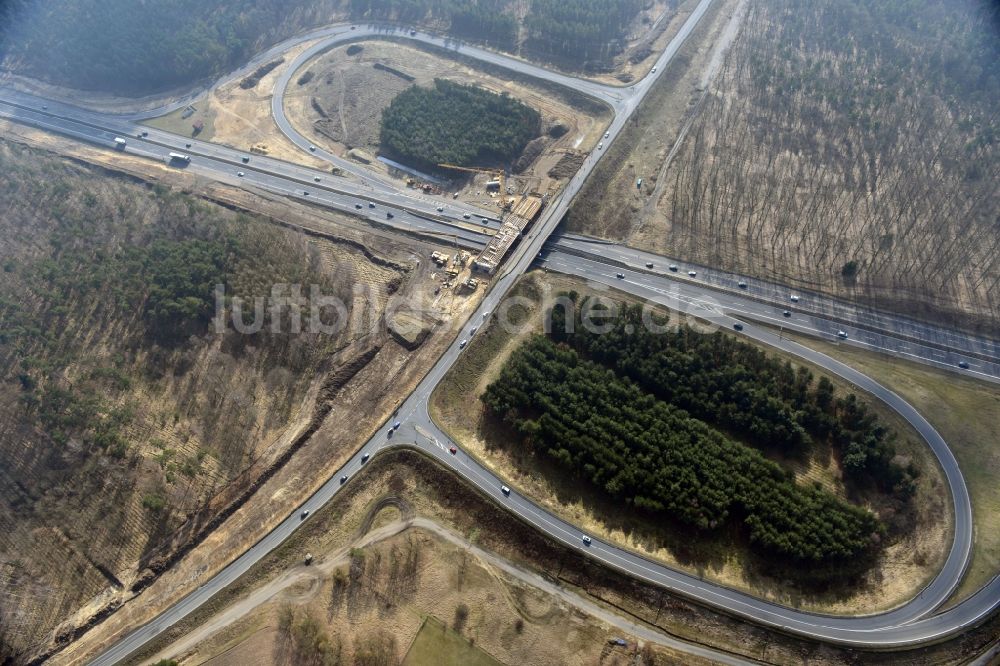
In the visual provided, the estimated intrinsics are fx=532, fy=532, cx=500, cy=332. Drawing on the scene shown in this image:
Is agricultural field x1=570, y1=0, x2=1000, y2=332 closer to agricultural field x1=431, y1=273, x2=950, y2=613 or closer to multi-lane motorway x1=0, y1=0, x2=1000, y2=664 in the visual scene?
multi-lane motorway x1=0, y1=0, x2=1000, y2=664

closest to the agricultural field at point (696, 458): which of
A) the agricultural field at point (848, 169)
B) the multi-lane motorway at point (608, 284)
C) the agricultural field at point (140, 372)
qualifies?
the multi-lane motorway at point (608, 284)

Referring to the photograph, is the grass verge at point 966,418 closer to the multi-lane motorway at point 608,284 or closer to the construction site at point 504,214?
the multi-lane motorway at point 608,284

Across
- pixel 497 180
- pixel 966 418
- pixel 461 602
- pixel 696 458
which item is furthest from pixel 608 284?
pixel 461 602

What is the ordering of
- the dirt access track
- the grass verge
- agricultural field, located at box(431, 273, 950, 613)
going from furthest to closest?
agricultural field, located at box(431, 273, 950, 613) < the grass verge < the dirt access track

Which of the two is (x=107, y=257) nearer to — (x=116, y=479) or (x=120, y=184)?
(x=120, y=184)

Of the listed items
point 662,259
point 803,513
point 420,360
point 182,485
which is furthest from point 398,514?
point 662,259

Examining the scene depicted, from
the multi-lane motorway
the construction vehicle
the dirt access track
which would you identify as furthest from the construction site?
the dirt access track

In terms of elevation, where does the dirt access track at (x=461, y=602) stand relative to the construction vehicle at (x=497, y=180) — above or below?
below
